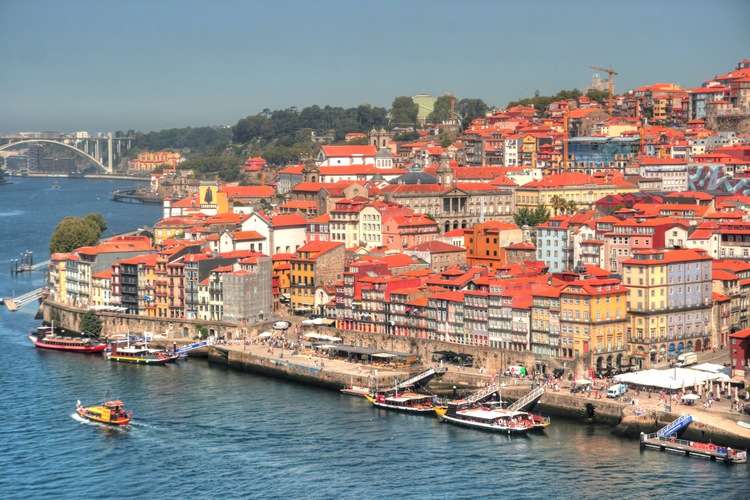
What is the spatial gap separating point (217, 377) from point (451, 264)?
15.5 metres

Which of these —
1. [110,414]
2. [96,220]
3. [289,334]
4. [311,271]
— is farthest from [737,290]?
[96,220]

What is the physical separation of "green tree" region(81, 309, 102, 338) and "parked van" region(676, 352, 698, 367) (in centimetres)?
2648

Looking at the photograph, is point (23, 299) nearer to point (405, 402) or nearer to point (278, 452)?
point (405, 402)

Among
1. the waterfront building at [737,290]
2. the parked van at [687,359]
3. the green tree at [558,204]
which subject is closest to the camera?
the parked van at [687,359]

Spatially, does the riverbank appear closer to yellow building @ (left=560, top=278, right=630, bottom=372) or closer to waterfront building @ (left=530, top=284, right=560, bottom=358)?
waterfront building @ (left=530, top=284, right=560, bottom=358)

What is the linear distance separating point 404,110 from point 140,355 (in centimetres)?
8604

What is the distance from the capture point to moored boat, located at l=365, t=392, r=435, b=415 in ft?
153

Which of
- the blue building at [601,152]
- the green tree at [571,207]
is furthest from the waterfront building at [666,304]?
the blue building at [601,152]

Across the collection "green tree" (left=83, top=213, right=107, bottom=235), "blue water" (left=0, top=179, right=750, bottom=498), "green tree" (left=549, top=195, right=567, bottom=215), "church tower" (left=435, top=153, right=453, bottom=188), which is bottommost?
"blue water" (left=0, top=179, right=750, bottom=498)

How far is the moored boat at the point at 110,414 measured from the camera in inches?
1756

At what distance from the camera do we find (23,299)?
70.9 m

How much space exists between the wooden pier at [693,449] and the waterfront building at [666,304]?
8006 millimetres

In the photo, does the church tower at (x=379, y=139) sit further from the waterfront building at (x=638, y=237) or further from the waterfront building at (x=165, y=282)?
the waterfront building at (x=638, y=237)

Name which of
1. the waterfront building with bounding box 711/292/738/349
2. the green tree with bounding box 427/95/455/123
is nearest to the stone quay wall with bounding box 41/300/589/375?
the waterfront building with bounding box 711/292/738/349
